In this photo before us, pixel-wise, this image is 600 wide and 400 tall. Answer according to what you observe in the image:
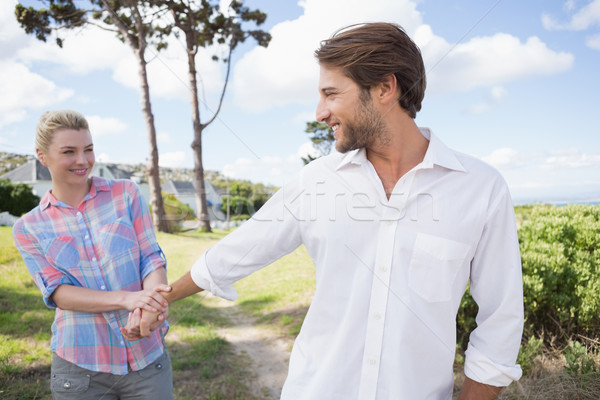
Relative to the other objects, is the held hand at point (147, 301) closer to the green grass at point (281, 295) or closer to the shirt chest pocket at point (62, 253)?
the shirt chest pocket at point (62, 253)

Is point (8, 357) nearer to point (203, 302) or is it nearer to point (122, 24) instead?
point (203, 302)

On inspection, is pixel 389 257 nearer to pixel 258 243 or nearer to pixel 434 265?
pixel 434 265

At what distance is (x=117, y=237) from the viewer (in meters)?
2.24

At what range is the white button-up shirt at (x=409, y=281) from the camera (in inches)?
61.2

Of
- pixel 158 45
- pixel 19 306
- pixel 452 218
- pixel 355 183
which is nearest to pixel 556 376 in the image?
pixel 452 218

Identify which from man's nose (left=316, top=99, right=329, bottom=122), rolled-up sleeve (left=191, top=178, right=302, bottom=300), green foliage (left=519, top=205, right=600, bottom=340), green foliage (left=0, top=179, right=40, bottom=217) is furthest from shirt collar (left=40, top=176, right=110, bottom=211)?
green foliage (left=0, top=179, right=40, bottom=217)

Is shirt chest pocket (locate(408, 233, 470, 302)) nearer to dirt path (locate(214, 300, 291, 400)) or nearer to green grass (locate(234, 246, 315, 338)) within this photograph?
dirt path (locate(214, 300, 291, 400))

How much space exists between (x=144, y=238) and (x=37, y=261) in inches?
21.1

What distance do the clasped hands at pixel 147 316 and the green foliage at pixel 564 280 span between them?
359 centimetres

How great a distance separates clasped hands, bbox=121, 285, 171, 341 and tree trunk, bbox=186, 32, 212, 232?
16.9 metres

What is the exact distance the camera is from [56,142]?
7.35ft

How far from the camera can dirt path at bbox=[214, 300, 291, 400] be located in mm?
4438

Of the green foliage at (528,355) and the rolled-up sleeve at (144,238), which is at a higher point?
the rolled-up sleeve at (144,238)

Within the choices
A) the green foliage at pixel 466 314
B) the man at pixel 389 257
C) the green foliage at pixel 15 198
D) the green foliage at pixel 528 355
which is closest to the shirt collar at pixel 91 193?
the man at pixel 389 257
